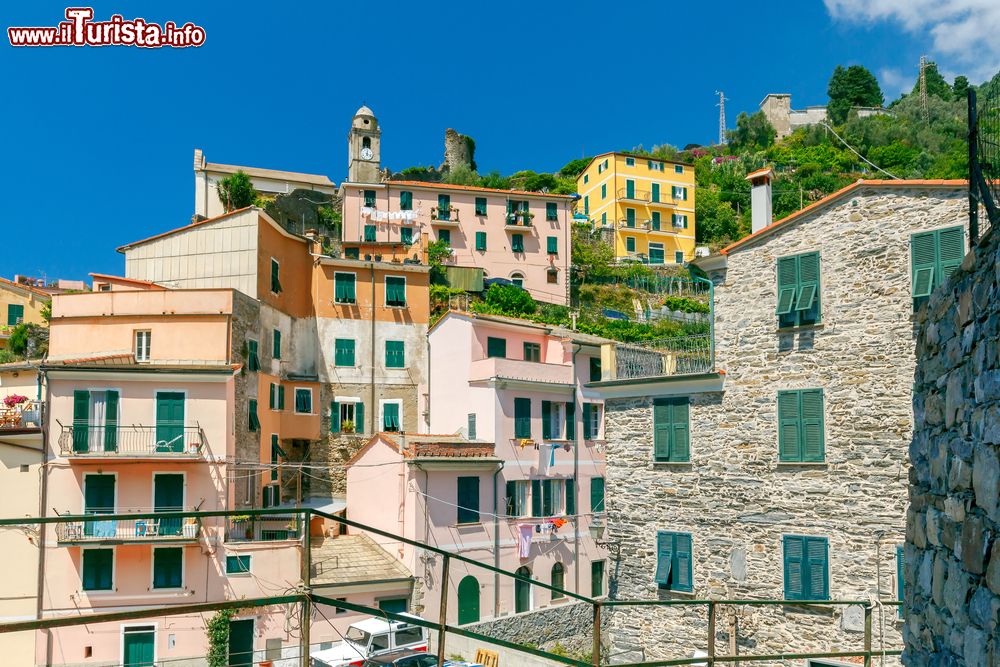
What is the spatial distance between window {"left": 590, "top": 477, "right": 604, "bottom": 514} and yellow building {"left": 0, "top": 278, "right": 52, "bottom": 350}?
29.3 m

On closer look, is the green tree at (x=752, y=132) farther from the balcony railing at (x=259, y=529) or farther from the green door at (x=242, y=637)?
the green door at (x=242, y=637)

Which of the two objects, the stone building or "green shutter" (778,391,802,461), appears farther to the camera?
"green shutter" (778,391,802,461)

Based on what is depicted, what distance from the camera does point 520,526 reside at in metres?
30.1

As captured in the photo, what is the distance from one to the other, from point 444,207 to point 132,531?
29.8m

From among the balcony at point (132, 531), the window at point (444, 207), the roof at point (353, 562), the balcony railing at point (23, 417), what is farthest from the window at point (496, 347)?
the window at point (444, 207)

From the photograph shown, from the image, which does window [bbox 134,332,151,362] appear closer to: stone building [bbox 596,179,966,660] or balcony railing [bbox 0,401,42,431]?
balcony railing [bbox 0,401,42,431]

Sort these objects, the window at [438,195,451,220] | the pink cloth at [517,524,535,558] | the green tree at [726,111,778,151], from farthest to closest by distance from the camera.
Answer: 1. the green tree at [726,111,778,151]
2. the window at [438,195,451,220]
3. the pink cloth at [517,524,535,558]

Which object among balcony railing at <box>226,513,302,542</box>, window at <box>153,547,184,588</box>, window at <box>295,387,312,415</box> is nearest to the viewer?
window at <box>153,547,184,588</box>

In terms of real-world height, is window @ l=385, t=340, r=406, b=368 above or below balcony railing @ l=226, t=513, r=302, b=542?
above

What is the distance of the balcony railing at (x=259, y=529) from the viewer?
87.4ft

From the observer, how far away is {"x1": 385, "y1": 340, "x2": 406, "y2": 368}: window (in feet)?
117

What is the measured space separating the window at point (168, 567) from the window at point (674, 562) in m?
13.6

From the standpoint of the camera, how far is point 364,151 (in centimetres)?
5556

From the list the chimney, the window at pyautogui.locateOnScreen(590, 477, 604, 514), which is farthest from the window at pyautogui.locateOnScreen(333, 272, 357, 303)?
the chimney
